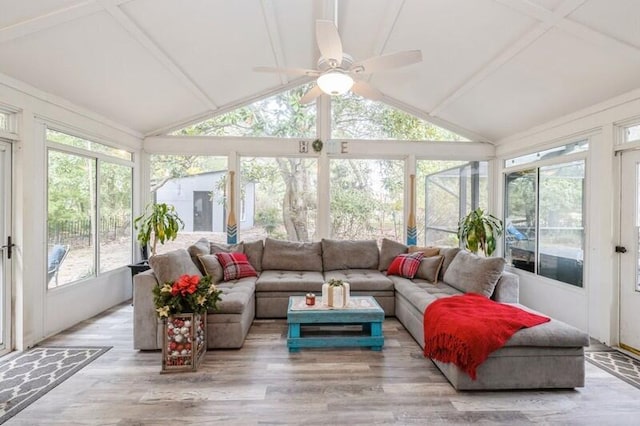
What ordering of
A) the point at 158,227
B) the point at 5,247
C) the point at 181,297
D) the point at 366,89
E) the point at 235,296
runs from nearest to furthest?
1. the point at 181,297
2. the point at 5,247
3. the point at 366,89
4. the point at 235,296
5. the point at 158,227

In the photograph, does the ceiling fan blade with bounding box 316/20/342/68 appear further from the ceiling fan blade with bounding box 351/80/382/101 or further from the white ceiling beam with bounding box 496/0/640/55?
the white ceiling beam with bounding box 496/0/640/55

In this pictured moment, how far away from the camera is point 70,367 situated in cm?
283

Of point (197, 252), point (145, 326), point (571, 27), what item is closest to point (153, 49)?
point (197, 252)

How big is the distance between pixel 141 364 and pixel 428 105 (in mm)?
4760

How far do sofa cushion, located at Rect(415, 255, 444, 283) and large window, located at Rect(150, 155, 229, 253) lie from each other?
3.02 meters

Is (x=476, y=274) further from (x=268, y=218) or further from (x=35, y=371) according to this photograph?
(x=35, y=371)

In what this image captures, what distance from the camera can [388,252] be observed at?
192 inches

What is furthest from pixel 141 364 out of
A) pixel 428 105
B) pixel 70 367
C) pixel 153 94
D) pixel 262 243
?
pixel 428 105

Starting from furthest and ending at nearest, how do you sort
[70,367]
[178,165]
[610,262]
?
[178,165] < [610,262] < [70,367]

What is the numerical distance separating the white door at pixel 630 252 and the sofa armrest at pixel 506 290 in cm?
98

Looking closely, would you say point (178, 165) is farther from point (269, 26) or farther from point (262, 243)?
point (269, 26)

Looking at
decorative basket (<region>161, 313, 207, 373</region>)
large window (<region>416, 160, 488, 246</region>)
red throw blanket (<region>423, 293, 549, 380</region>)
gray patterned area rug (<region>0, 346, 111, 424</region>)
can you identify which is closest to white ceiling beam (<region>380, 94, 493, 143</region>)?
large window (<region>416, 160, 488, 246</region>)

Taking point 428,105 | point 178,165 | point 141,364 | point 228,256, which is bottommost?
point 141,364

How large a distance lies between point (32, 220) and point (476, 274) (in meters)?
4.50
